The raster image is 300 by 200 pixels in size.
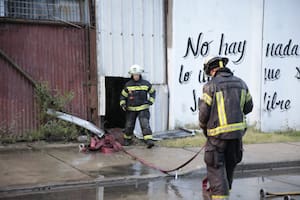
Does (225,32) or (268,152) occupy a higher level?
(225,32)

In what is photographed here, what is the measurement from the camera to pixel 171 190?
7.40 metres

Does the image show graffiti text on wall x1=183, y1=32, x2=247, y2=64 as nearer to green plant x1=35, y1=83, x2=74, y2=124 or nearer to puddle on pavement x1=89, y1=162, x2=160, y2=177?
green plant x1=35, y1=83, x2=74, y2=124

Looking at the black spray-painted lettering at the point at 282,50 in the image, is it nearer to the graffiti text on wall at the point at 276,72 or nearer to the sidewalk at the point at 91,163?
the graffiti text on wall at the point at 276,72

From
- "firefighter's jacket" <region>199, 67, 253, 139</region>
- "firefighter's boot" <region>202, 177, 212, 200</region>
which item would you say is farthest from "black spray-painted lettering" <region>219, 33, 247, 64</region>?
"firefighter's jacket" <region>199, 67, 253, 139</region>

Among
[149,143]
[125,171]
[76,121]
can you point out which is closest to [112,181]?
[125,171]

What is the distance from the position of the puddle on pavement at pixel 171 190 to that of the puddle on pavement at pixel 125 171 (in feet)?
1.12

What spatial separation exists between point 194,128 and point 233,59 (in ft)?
7.27

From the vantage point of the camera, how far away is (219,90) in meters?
5.76

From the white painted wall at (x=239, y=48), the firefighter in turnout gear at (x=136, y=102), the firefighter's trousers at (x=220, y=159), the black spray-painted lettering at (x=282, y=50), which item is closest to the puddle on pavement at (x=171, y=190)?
the firefighter's trousers at (x=220, y=159)

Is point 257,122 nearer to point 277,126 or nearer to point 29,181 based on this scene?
point 277,126

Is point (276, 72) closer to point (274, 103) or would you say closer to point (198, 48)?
point (274, 103)

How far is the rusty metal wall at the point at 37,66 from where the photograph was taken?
34.2ft

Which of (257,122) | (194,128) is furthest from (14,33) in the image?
(257,122)

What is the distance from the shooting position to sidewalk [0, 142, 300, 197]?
7.47m
